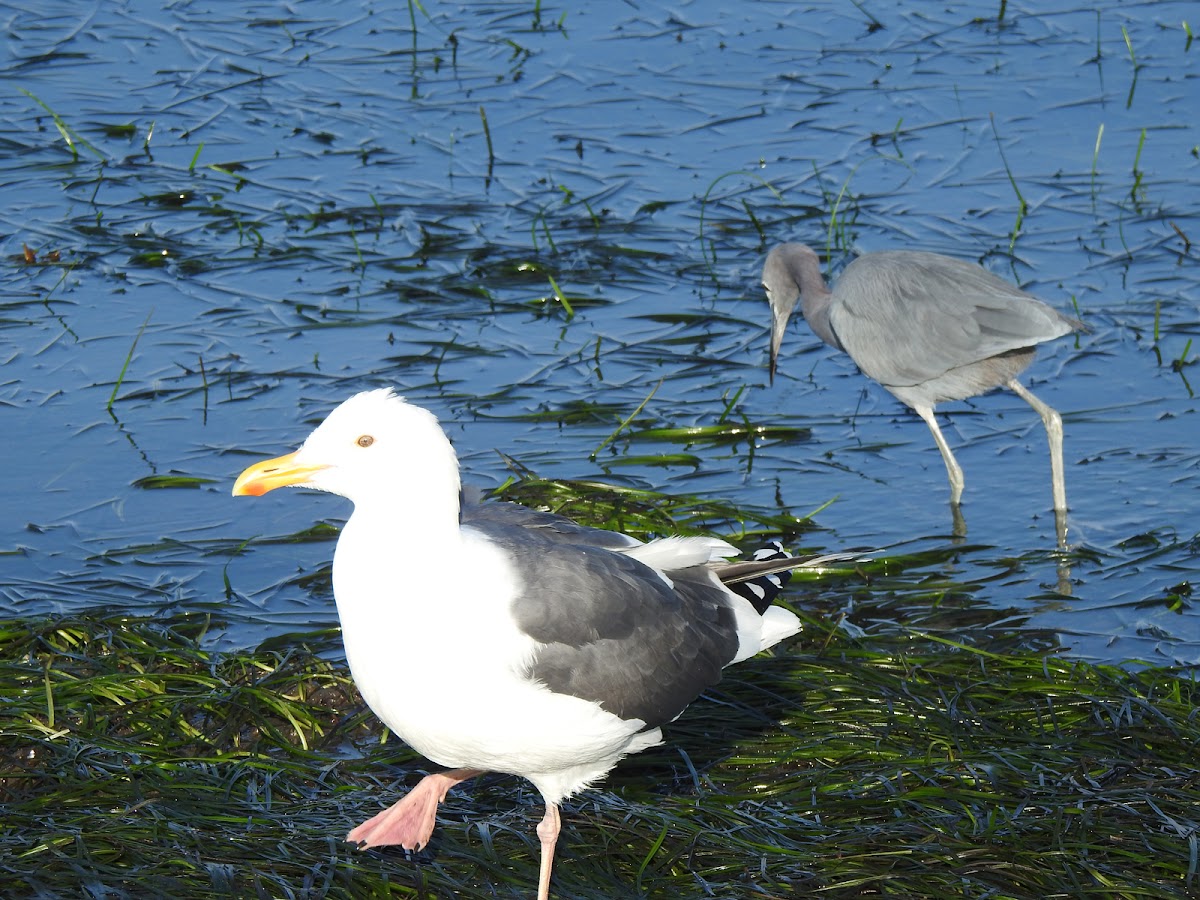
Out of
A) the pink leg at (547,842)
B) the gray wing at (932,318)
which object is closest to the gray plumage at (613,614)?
the pink leg at (547,842)

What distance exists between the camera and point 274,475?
4.62m

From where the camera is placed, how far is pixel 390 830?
472 centimetres

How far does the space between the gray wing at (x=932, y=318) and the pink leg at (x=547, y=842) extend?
151 inches

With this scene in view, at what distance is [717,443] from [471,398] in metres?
1.15

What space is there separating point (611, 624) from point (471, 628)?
540 millimetres

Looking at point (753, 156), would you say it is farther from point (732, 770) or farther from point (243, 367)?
point (732, 770)

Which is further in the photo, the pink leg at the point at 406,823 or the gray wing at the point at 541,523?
the gray wing at the point at 541,523

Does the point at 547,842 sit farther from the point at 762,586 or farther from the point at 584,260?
the point at 584,260

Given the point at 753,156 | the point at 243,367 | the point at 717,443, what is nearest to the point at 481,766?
the point at 717,443

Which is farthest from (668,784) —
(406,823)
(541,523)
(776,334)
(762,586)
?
(776,334)

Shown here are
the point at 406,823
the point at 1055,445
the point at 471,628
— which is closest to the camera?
the point at 471,628

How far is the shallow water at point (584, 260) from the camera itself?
7391 mm

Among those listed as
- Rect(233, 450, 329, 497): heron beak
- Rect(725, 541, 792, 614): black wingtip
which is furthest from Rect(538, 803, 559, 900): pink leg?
Rect(233, 450, 329, 497): heron beak

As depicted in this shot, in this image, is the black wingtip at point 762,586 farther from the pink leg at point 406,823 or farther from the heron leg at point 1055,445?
the heron leg at point 1055,445
